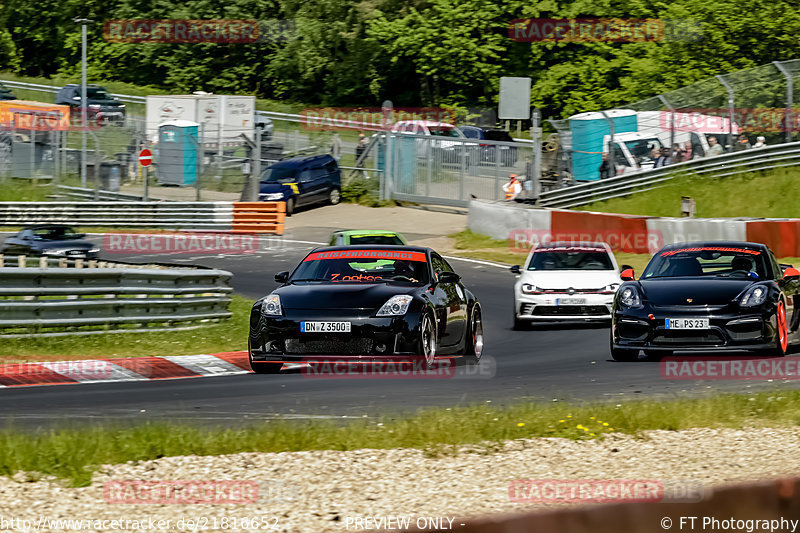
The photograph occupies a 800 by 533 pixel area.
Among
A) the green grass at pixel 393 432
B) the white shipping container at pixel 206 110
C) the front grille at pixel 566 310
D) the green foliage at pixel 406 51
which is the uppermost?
the green foliage at pixel 406 51

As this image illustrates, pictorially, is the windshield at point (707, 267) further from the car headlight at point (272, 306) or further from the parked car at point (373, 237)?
the parked car at point (373, 237)

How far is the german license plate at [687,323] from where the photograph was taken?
39.7 feet

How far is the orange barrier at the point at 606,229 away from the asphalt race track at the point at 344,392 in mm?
12461

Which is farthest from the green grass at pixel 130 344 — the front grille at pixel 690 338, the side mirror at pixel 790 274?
the side mirror at pixel 790 274

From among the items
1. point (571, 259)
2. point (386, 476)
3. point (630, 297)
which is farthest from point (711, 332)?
point (571, 259)

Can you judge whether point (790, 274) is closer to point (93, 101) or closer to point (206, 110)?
point (206, 110)

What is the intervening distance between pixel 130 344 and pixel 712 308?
7.27 metres

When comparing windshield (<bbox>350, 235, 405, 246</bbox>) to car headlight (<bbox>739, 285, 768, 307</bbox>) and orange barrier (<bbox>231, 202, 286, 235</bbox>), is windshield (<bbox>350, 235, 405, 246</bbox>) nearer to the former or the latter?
car headlight (<bbox>739, 285, 768, 307</bbox>)

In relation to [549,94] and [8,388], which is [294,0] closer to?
[549,94]

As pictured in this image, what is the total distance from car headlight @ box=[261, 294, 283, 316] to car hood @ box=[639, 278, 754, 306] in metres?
3.80

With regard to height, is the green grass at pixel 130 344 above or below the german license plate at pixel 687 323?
below

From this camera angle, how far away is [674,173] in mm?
31734

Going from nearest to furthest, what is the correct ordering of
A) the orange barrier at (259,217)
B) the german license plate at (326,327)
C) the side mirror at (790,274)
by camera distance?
the german license plate at (326,327) → the side mirror at (790,274) → the orange barrier at (259,217)

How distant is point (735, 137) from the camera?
30.9 m
